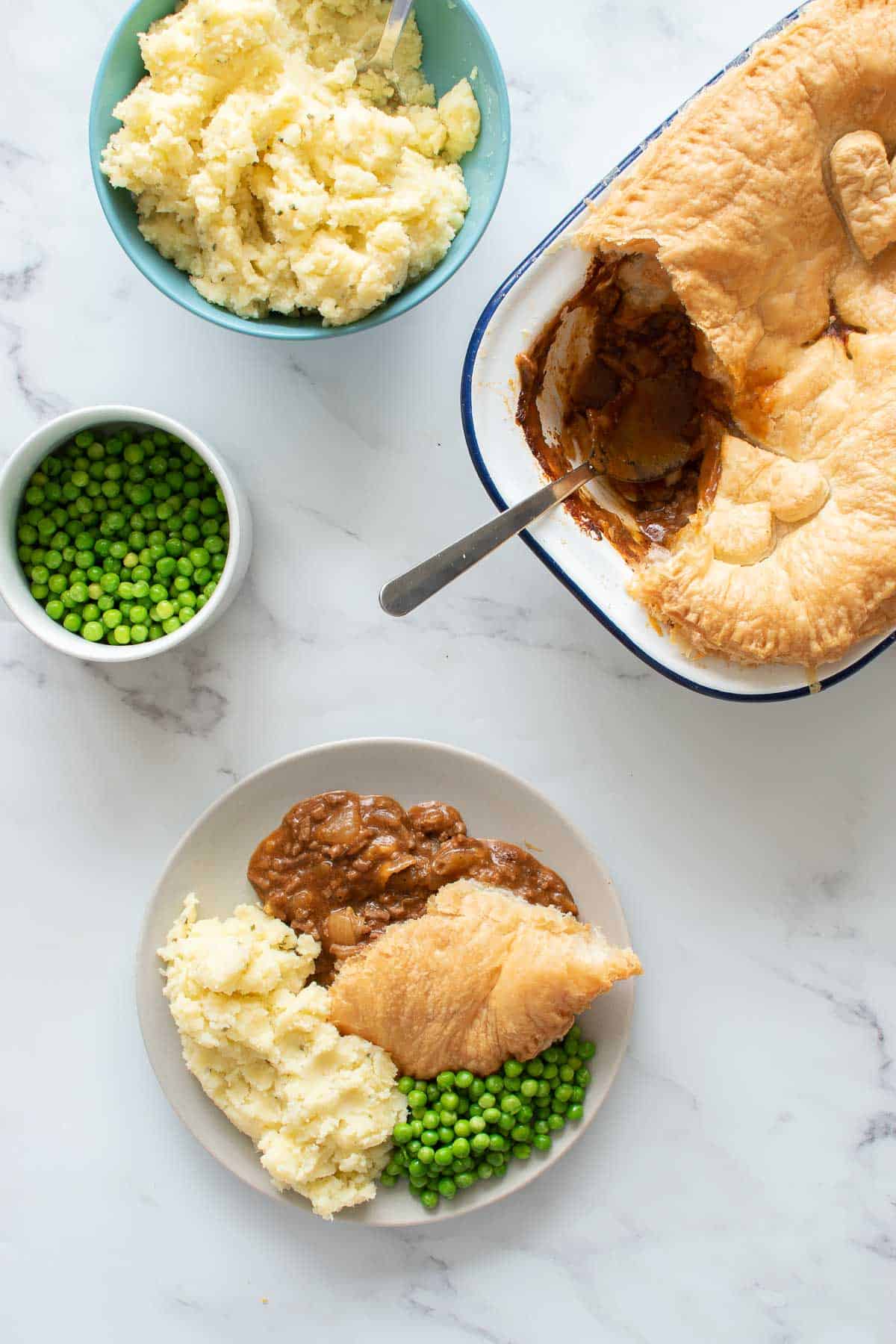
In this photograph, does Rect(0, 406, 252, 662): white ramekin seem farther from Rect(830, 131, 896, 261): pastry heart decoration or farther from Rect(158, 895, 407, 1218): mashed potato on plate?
Rect(830, 131, 896, 261): pastry heart decoration

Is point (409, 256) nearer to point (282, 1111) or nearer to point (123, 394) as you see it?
point (123, 394)

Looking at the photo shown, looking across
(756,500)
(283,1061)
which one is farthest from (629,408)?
(283,1061)

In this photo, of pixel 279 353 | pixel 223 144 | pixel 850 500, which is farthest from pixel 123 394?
pixel 850 500

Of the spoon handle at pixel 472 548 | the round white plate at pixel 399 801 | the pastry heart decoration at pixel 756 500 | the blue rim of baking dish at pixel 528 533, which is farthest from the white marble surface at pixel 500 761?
the pastry heart decoration at pixel 756 500

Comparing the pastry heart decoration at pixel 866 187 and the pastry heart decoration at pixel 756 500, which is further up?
the pastry heart decoration at pixel 866 187

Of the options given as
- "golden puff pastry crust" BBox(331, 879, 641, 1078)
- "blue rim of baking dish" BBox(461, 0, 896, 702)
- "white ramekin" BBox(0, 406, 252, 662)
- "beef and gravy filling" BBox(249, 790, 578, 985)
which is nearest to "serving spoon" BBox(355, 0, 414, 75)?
"blue rim of baking dish" BBox(461, 0, 896, 702)

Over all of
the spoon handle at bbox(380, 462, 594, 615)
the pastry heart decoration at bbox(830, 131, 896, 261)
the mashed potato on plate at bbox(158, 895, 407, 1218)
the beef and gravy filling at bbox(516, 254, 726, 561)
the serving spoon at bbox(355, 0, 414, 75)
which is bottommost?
the mashed potato on plate at bbox(158, 895, 407, 1218)

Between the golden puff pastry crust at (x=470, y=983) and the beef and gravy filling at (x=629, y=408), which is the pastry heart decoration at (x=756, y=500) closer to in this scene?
the beef and gravy filling at (x=629, y=408)
